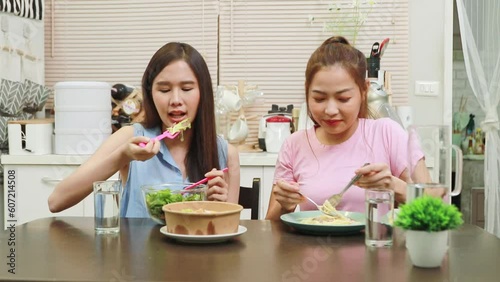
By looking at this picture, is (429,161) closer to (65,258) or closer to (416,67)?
(65,258)

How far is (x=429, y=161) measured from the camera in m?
1.18

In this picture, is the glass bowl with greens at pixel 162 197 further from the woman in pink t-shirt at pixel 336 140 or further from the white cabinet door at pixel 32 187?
the white cabinet door at pixel 32 187

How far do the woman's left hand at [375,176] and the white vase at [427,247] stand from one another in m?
0.31

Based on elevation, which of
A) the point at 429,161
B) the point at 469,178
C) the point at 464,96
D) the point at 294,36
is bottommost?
the point at 469,178

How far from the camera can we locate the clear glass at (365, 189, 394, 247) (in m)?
1.27

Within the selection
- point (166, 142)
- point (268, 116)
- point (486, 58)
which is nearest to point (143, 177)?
point (166, 142)

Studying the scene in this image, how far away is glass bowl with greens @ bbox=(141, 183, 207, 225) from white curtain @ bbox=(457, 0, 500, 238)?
2396 mm

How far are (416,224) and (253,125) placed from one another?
256 centimetres

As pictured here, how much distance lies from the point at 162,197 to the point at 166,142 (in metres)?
0.43

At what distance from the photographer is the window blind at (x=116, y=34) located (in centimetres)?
367

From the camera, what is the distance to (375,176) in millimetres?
1420

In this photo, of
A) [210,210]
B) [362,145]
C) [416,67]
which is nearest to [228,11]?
[416,67]

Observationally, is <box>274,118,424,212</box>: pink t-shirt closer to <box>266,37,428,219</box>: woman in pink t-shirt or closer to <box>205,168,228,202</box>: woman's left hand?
<box>266,37,428,219</box>: woman in pink t-shirt

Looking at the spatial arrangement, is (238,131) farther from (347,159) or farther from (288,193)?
(288,193)
